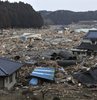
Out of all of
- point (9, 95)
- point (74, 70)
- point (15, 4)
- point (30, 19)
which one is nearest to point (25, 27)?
point (30, 19)

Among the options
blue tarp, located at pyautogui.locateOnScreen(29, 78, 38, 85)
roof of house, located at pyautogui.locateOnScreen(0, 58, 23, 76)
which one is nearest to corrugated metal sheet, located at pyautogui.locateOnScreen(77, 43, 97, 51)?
blue tarp, located at pyautogui.locateOnScreen(29, 78, 38, 85)

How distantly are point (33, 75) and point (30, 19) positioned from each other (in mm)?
75599

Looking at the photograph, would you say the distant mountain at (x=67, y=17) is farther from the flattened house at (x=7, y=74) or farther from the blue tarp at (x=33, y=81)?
the flattened house at (x=7, y=74)

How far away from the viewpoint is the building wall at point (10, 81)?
16.5 m

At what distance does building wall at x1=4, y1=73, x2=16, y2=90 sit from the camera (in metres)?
16.5

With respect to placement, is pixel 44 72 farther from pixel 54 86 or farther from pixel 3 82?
pixel 3 82

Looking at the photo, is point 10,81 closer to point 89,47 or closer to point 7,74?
point 7,74

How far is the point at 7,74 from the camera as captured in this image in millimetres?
16141

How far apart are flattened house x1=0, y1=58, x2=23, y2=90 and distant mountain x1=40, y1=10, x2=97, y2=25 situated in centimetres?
12638

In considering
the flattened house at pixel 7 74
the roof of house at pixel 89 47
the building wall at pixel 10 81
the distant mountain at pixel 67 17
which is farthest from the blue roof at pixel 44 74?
the distant mountain at pixel 67 17

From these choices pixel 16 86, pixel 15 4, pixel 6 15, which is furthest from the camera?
pixel 15 4

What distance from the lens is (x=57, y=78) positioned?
62.6ft

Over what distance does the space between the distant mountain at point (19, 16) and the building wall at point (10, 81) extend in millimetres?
61549

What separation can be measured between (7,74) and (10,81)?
1.19 metres
